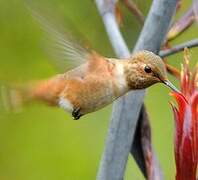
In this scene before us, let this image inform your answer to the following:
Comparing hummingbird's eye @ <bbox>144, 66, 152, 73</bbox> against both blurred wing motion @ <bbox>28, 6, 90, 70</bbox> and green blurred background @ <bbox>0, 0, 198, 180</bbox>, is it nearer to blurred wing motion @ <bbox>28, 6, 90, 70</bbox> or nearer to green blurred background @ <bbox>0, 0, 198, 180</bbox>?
blurred wing motion @ <bbox>28, 6, 90, 70</bbox>

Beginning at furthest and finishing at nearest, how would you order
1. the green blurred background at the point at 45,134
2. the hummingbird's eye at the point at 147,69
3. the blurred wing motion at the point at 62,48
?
the green blurred background at the point at 45,134
the hummingbird's eye at the point at 147,69
the blurred wing motion at the point at 62,48

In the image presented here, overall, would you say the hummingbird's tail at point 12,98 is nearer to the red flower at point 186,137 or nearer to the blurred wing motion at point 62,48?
the blurred wing motion at point 62,48

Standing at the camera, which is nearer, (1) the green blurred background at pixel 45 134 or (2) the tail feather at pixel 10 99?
(2) the tail feather at pixel 10 99

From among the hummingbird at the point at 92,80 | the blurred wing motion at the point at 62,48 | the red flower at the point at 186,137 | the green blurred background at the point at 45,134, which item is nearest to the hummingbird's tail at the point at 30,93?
the hummingbird at the point at 92,80

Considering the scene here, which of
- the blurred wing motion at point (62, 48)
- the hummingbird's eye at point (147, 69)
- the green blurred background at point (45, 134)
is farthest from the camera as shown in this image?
the green blurred background at point (45, 134)

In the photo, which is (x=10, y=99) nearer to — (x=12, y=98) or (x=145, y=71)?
Result: (x=12, y=98)

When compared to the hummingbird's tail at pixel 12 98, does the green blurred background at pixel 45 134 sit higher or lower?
higher

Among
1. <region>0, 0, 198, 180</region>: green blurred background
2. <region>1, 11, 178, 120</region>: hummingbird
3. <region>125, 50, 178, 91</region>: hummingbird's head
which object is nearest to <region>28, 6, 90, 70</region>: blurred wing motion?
<region>1, 11, 178, 120</region>: hummingbird
